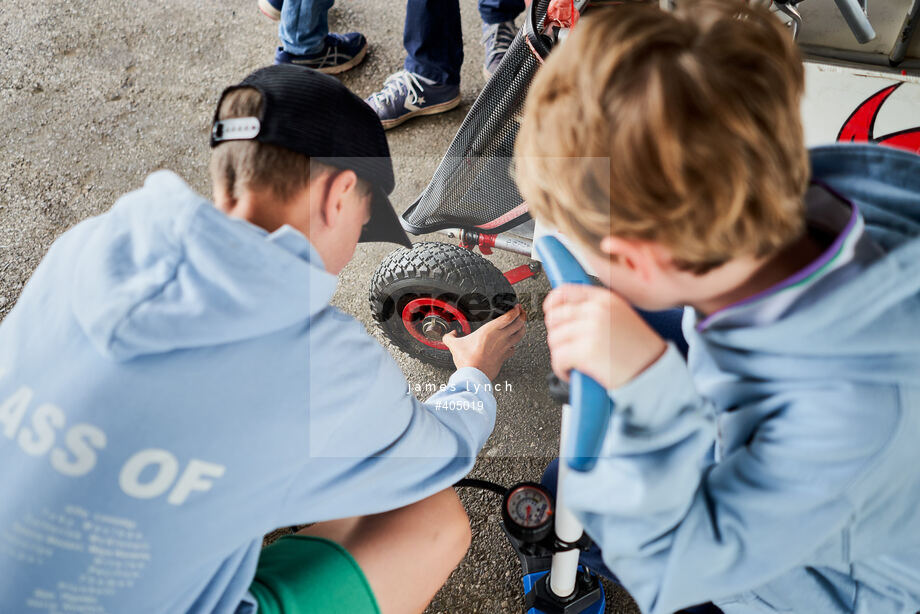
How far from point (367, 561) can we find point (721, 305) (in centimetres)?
52

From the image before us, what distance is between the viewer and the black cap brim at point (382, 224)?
0.92 meters

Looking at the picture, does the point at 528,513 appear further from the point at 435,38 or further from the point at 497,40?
the point at 497,40

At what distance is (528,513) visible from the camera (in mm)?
876

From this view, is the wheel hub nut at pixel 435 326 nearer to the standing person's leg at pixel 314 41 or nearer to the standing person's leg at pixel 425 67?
the standing person's leg at pixel 425 67

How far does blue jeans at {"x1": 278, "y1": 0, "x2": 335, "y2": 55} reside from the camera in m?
1.91

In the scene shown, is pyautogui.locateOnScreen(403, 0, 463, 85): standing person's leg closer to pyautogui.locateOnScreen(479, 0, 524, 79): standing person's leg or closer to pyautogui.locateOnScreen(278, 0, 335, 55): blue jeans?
pyautogui.locateOnScreen(479, 0, 524, 79): standing person's leg

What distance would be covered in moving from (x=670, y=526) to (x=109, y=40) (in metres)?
2.29

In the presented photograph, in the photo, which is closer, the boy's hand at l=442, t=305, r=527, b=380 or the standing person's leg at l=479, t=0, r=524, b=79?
the boy's hand at l=442, t=305, r=527, b=380

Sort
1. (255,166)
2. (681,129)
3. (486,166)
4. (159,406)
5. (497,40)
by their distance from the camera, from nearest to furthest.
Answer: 1. (681,129)
2. (159,406)
3. (255,166)
4. (486,166)
5. (497,40)

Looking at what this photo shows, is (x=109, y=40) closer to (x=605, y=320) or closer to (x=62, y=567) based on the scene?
(x=62, y=567)

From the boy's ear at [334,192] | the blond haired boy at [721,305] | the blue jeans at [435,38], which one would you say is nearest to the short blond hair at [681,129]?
the blond haired boy at [721,305]

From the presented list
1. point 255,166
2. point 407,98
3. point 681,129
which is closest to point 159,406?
point 255,166

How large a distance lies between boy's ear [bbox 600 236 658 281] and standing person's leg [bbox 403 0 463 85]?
1.42m

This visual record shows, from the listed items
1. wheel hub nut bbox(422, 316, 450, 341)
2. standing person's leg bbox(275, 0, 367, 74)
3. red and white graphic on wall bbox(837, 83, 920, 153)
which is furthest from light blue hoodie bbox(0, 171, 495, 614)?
standing person's leg bbox(275, 0, 367, 74)
